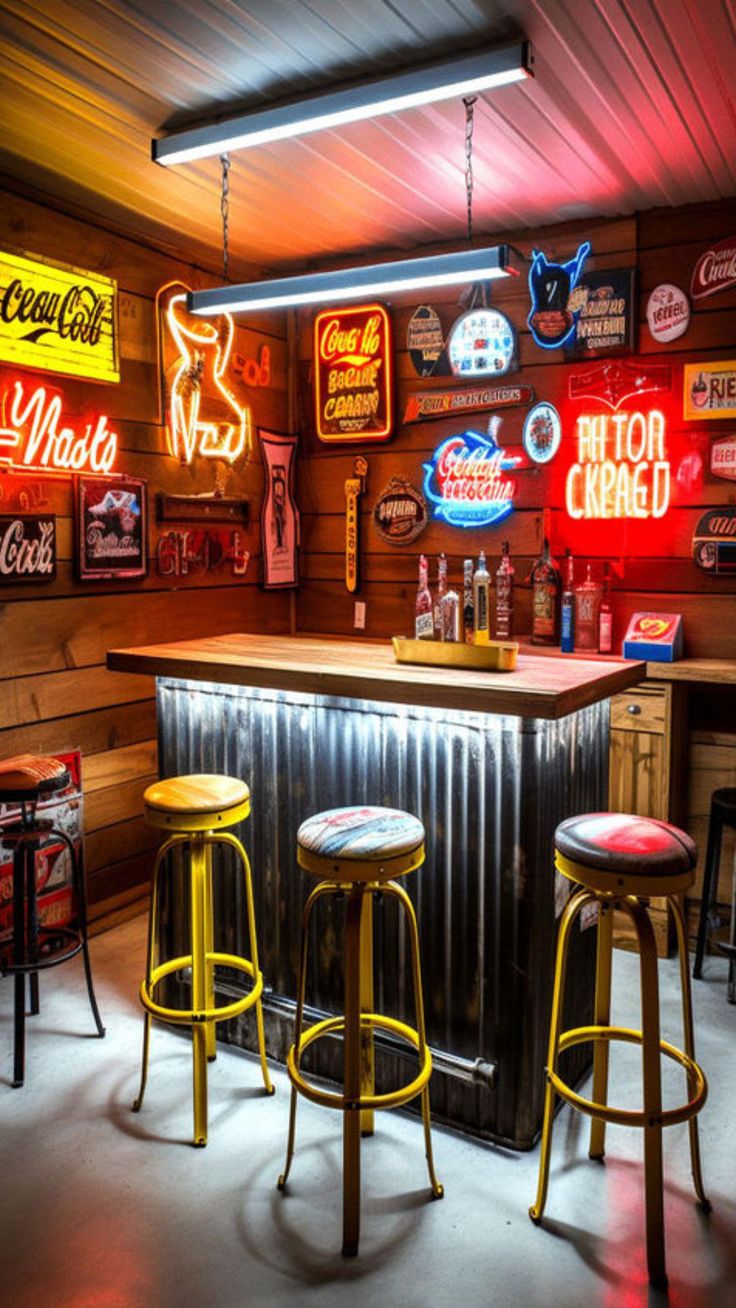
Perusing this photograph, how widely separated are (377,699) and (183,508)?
2265mm

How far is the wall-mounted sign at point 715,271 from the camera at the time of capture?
390cm

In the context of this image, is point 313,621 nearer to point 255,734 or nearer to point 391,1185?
point 255,734

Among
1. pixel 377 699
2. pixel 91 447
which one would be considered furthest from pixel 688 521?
pixel 91 447

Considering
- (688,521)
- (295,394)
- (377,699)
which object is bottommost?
(377,699)

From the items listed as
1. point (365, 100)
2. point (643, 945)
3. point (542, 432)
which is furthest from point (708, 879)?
point (365, 100)

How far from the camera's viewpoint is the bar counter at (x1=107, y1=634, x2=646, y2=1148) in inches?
97.5

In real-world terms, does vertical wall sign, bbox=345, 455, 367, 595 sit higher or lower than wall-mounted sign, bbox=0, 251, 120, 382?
lower

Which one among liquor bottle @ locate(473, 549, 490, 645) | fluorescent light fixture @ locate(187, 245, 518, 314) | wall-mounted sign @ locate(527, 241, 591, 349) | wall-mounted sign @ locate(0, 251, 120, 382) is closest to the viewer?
liquor bottle @ locate(473, 549, 490, 645)

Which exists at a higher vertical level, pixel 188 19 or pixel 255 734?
pixel 188 19

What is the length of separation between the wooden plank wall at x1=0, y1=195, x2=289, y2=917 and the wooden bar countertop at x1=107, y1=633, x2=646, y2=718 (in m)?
0.81

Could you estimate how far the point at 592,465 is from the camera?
14.0 feet

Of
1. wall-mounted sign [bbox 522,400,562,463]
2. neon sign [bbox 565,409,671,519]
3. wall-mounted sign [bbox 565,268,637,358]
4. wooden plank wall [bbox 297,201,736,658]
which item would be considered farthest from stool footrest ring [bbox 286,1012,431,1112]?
wall-mounted sign [bbox 565,268,637,358]

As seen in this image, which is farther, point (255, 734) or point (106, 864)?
point (106, 864)

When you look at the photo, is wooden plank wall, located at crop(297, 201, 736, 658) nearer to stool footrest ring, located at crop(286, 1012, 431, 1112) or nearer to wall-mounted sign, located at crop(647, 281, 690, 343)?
wall-mounted sign, located at crop(647, 281, 690, 343)
